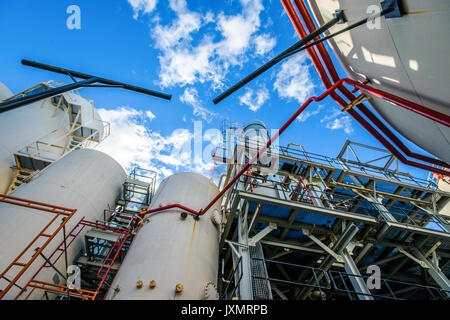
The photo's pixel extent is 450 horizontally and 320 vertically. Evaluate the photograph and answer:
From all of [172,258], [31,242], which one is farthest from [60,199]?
[172,258]

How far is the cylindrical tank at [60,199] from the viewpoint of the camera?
22.1 ft

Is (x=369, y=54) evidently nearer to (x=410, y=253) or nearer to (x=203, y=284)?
(x=203, y=284)

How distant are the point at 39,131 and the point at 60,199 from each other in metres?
7.92

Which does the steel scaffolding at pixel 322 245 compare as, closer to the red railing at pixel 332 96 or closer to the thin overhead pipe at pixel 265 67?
the red railing at pixel 332 96

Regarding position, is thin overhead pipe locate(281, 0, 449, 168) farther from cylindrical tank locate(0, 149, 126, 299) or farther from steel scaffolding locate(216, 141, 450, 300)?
cylindrical tank locate(0, 149, 126, 299)

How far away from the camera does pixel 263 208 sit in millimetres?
8445

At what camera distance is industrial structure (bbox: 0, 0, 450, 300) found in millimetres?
4684

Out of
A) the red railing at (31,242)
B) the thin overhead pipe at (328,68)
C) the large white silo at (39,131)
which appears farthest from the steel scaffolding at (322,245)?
the large white silo at (39,131)

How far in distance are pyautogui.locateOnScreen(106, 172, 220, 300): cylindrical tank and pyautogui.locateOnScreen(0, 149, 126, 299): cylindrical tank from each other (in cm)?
288

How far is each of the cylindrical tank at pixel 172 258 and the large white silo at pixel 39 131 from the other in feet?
28.8

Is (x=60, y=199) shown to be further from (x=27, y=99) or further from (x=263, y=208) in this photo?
(x=263, y=208)
